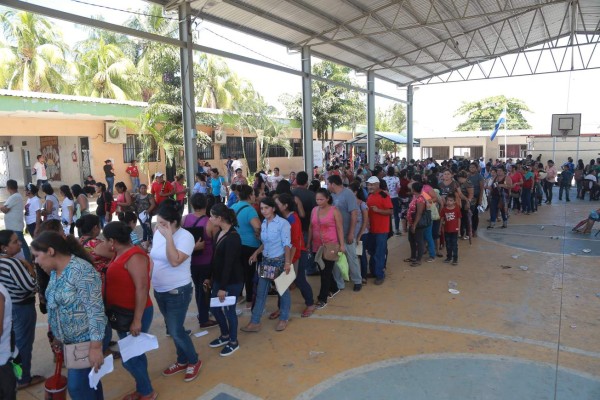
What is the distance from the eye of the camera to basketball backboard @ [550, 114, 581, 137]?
19.2 meters

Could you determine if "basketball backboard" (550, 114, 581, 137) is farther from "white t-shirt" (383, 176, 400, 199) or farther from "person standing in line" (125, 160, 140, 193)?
"person standing in line" (125, 160, 140, 193)

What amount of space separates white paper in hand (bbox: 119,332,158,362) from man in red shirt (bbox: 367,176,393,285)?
360 cm

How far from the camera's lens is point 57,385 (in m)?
2.84

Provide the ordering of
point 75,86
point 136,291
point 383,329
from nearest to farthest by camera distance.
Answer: point 136,291 → point 383,329 → point 75,86

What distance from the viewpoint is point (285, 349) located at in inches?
161

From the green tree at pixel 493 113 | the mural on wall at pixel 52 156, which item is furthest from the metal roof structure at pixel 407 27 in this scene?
the green tree at pixel 493 113

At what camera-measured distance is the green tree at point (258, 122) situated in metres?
20.2

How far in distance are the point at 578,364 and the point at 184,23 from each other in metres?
9.34

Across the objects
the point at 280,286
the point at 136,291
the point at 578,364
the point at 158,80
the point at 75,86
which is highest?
the point at 75,86

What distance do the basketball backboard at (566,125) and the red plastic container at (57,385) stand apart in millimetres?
21475

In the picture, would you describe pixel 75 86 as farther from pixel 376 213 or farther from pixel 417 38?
pixel 376 213

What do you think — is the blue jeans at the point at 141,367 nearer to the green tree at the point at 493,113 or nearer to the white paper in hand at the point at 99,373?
the white paper in hand at the point at 99,373

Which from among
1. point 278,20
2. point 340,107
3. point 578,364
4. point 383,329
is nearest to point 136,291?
point 383,329

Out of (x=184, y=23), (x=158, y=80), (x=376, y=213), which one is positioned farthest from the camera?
(x=158, y=80)
